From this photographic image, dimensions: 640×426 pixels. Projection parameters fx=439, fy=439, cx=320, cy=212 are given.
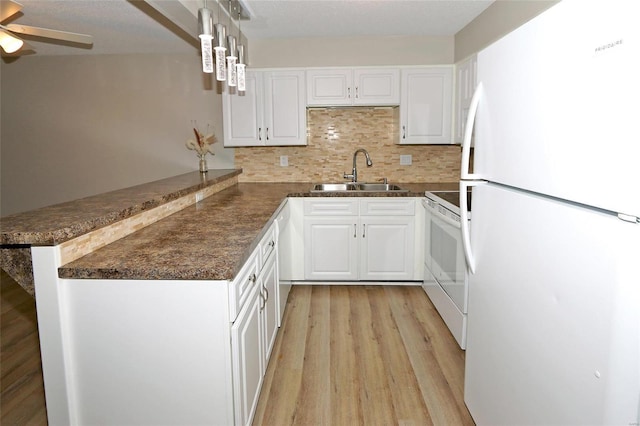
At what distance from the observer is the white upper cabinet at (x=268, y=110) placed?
13.7 ft

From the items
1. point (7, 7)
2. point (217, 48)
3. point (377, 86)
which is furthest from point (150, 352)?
point (377, 86)

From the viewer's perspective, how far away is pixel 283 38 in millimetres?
4172

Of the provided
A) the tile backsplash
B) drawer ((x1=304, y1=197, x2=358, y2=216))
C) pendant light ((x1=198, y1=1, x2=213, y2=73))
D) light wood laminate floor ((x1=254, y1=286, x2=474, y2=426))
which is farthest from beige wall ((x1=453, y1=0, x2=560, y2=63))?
light wood laminate floor ((x1=254, y1=286, x2=474, y2=426))

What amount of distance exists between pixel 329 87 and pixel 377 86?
17.8 inches

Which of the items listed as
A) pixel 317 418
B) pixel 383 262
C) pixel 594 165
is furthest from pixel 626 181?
pixel 383 262

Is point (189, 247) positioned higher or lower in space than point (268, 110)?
lower

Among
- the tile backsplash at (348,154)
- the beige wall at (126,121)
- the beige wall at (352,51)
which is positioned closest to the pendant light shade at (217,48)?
the beige wall at (352,51)

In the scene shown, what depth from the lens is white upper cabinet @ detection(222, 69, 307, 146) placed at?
4180 millimetres

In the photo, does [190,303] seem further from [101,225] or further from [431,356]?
[431,356]

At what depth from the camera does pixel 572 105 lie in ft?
3.78

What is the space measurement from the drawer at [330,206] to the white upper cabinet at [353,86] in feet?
3.15

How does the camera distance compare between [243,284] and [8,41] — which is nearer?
[243,284]

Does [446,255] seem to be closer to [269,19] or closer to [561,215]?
[561,215]

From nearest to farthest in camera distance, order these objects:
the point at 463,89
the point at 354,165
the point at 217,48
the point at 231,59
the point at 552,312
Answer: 1. the point at 552,312
2. the point at 217,48
3. the point at 231,59
4. the point at 463,89
5. the point at 354,165
